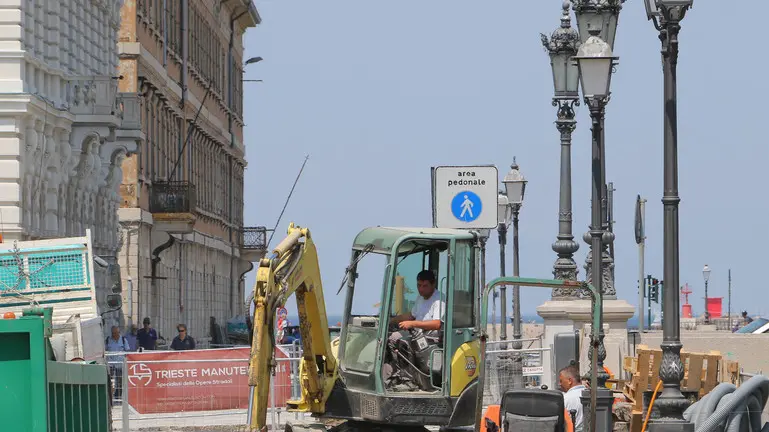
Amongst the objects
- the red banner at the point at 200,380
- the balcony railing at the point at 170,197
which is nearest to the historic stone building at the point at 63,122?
the balcony railing at the point at 170,197

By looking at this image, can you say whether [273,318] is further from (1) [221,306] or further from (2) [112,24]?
(1) [221,306]

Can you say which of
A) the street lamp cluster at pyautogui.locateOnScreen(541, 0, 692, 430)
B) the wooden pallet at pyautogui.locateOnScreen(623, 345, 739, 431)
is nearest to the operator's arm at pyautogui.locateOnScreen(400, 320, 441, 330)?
the street lamp cluster at pyautogui.locateOnScreen(541, 0, 692, 430)

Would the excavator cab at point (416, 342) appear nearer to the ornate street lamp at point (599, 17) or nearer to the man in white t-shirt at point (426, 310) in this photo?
the man in white t-shirt at point (426, 310)

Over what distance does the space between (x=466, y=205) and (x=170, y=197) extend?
3596cm

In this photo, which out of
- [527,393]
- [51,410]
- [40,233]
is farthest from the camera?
[40,233]

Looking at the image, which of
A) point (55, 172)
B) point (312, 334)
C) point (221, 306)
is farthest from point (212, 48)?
point (312, 334)

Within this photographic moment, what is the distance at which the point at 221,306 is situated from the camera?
78.0 meters

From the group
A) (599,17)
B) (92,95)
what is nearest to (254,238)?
(92,95)

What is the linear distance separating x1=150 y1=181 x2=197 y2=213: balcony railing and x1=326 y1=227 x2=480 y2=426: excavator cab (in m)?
36.3

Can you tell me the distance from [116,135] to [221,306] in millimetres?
33595

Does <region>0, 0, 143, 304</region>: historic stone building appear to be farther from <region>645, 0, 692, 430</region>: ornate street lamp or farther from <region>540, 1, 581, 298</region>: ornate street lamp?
<region>645, 0, 692, 430</region>: ornate street lamp

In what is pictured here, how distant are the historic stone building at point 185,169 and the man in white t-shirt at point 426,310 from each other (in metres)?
33.0

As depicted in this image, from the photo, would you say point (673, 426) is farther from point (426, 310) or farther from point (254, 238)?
Answer: point (254, 238)

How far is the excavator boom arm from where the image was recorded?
1725 centimetres
